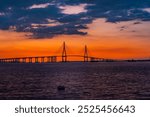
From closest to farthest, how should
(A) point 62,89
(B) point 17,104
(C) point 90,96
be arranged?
(B) point 17,104 → (C) point 90,96 → (A) point 62,89

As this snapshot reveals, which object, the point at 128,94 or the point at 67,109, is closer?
the point at 67,109

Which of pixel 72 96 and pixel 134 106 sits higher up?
pixel 134 106

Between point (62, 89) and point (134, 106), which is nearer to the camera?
point (134, 106)

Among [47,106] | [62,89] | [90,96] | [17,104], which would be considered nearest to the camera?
[47,106]

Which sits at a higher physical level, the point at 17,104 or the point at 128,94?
the point at 17,104

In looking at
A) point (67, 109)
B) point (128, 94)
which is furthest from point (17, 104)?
point (128, 94)

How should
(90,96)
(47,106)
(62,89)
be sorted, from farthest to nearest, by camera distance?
(62,89) → (90,96) → (47,106)

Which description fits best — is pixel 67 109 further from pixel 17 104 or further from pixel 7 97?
pixel 7 97

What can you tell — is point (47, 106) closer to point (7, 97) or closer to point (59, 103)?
point (59, 103)

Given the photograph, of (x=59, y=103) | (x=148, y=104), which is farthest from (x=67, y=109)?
(x=148, y=104)
